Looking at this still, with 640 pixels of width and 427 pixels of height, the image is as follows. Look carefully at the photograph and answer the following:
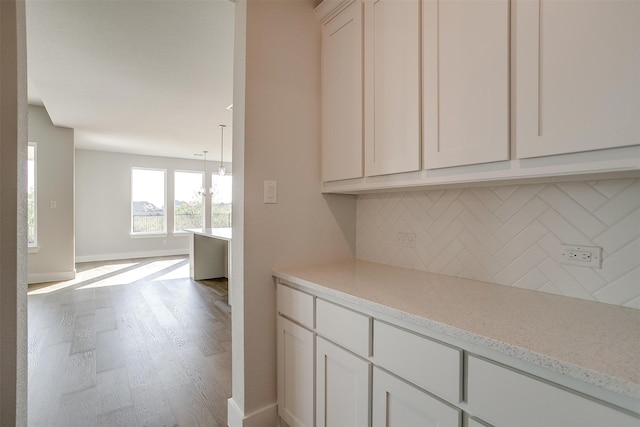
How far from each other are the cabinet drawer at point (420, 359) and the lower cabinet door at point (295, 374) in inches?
17.2

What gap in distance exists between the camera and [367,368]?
3.83ft

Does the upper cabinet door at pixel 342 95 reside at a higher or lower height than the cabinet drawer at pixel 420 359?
higher

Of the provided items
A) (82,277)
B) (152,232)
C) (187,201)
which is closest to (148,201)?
(152,232)

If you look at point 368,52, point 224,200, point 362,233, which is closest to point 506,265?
point 362,233

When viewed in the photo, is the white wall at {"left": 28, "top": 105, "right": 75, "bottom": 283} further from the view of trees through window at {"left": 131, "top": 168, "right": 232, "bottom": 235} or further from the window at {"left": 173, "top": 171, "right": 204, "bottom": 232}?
the window at {"left": 173, "top": 171, "right": 204, "bottom": 232}

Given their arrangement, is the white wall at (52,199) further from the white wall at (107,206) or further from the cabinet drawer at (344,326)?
the cabinet drawer at (344,326)

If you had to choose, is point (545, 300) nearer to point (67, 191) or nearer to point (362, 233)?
point (362, 233)

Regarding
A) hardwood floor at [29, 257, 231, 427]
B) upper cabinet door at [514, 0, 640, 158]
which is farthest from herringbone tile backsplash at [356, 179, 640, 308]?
hardwood floor at [29, 257, 231, 427]

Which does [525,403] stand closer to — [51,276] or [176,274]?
[176,274]

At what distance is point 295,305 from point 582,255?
1.20 meters

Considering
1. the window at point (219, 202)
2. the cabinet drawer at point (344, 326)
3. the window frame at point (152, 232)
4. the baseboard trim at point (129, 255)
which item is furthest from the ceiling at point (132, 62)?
the window at point (219, 202)

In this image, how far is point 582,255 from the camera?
113 cm

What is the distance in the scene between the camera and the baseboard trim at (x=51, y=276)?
16.1 feet

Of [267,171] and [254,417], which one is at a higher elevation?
[267,171]
